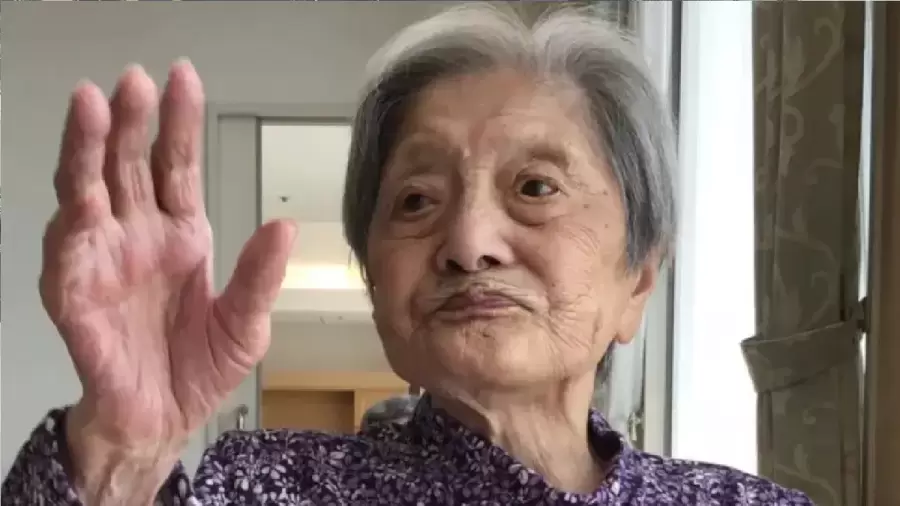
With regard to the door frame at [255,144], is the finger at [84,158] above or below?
below

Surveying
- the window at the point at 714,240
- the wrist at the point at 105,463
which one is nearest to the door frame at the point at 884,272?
the window at the point at 714,240

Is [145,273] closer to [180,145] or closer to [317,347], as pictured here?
[180,145]

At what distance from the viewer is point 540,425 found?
2.97 ft

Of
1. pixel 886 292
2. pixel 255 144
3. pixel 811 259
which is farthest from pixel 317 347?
pixel 886 292

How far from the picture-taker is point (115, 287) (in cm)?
62

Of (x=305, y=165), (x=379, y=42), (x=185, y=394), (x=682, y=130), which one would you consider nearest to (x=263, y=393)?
(x=305, y=165)

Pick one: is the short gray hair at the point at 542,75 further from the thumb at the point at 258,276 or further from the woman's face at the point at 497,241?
the thumb at the point at 258,276

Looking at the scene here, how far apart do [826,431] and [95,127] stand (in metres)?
0.86

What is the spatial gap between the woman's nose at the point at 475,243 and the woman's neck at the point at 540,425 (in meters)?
0.12

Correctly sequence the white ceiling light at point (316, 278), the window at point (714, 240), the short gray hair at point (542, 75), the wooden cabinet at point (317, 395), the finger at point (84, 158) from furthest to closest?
the wooden cabinet at point (317, 395) < the white ceiling light at point (316, 278) < the window at point (714, 240) < the short gray hair at point (542, 75) < the finger at point (84, 158)

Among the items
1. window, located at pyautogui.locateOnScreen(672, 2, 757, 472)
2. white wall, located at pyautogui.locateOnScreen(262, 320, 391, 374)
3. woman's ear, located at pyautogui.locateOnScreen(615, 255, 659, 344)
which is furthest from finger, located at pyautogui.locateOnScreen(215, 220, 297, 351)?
white wall, located at pyautogui.locateOnScreen(262, 320, 391, 374)

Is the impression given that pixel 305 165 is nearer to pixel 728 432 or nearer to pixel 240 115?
pixel 240 115

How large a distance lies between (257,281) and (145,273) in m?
0.08

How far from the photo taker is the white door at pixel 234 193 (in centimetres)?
277
